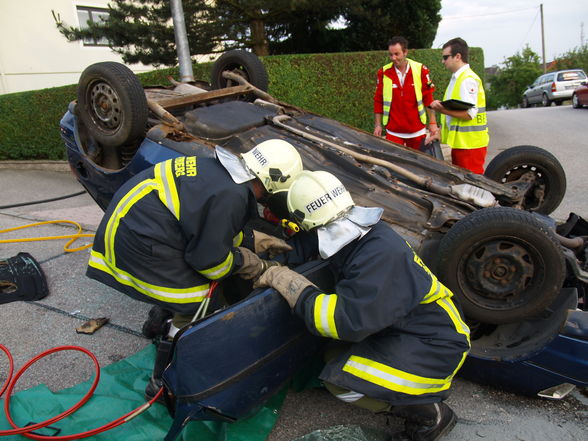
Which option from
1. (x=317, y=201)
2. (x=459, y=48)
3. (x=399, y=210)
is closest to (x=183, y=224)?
(x=317, y=201)

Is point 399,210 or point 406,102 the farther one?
point 406,102

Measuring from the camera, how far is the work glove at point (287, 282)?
2014 millimetres

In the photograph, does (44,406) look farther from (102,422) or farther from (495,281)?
(495,281)

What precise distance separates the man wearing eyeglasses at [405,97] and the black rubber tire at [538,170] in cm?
113

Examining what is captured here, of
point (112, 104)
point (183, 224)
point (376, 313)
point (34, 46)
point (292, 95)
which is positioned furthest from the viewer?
point (34, 46)

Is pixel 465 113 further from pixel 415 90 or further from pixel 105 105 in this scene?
pixel 105 105

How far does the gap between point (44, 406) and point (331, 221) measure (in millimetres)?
1790

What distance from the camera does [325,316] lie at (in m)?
1.92

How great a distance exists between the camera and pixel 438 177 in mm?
3441

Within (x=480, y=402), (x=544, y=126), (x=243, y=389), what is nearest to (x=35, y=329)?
(x=243, y=389)

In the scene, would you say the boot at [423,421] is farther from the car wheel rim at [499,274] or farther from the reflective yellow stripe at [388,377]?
the car wheel rim at [499,274]

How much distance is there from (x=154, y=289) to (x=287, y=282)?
0.72 m

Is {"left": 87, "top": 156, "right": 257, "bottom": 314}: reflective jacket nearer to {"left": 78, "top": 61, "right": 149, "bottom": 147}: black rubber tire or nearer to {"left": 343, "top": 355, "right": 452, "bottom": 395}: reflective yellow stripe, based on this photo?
{"left": 343, "top": 355, "right": 452, "bottom": 395}: reflective yellow stripe

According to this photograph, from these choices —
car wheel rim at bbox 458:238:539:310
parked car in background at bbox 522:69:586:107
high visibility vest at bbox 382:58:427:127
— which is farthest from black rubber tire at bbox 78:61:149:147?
parked car in background at bbox 522:69:586:107
